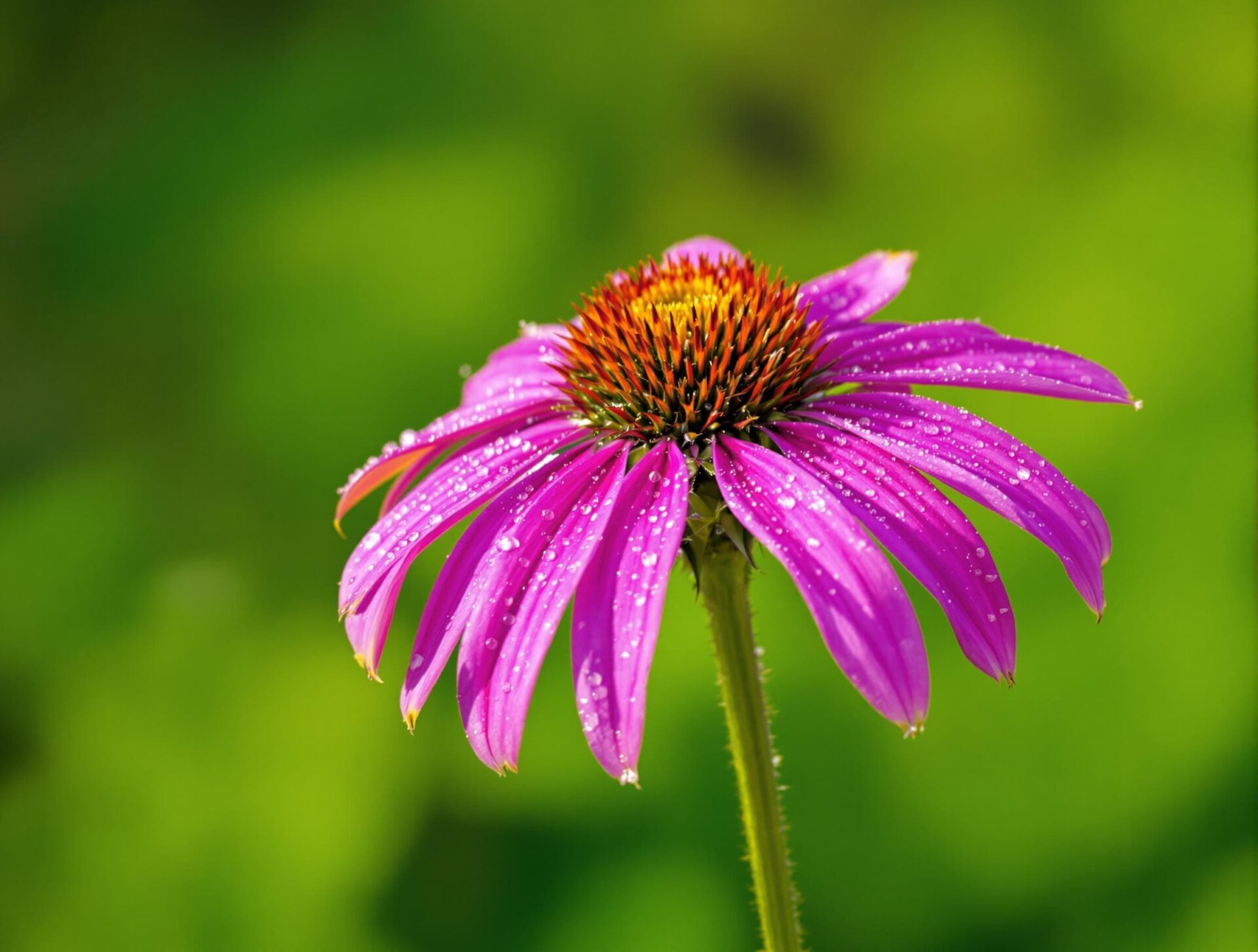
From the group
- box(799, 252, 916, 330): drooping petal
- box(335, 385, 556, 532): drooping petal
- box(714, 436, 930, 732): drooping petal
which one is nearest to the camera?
box(714, 436, 930, 732): drooping petal

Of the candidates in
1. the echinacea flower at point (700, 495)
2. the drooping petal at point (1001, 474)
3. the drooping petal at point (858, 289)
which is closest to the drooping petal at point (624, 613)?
the echinacea flower at point (700, 495)

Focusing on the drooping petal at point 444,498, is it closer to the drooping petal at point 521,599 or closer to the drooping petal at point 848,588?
the drooping petal at point 521,599

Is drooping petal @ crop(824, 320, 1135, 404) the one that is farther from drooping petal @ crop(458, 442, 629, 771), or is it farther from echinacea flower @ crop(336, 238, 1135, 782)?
drooping petal @ crop(458, 442, 629, 771)

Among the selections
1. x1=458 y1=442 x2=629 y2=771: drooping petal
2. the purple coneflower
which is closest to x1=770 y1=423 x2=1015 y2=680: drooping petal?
the purple coneflower

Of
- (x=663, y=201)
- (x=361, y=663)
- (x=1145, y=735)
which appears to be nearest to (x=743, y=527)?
(x=361, y=663)

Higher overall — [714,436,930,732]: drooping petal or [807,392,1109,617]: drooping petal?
[807,392,1109,617]: drooping petal

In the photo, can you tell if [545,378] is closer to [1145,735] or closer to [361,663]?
[361,663]
